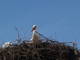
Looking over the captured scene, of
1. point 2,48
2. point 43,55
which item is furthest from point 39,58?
point 2,48

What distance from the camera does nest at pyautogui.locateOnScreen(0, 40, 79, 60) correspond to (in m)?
25.4

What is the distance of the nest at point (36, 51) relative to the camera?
1001 inches

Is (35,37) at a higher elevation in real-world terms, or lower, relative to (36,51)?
higher

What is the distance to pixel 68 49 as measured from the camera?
1036 inches

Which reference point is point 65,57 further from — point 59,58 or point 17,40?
point 17,40

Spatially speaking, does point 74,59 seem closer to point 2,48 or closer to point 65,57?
point 65,57

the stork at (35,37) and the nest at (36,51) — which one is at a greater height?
the stork at (35,37)

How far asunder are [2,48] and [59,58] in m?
3.31

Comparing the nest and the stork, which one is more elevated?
the stork

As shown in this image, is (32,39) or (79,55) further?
(79,55)

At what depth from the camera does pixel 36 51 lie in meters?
25.5

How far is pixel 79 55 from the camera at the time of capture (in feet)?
88.8

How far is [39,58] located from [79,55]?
271 centimetres

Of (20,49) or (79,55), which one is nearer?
(20,49)
